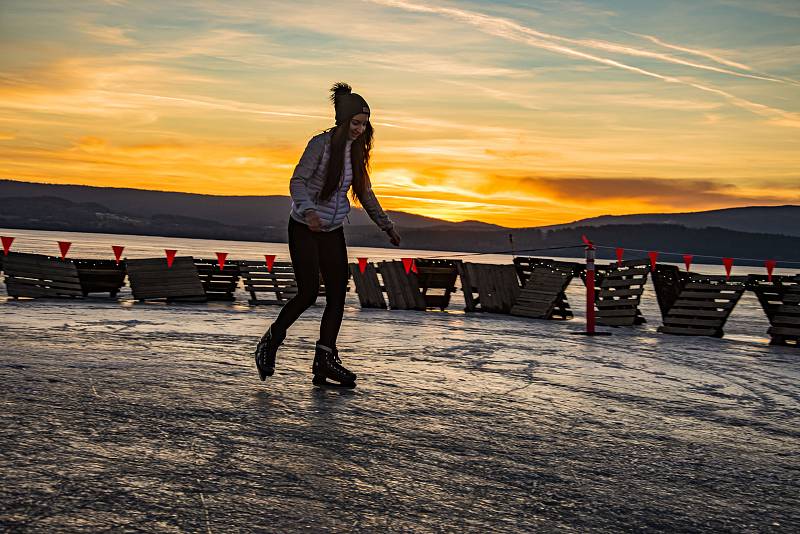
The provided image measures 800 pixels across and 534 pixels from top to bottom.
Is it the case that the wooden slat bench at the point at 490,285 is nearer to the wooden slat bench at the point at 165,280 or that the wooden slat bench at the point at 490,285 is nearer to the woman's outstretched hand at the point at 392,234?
the wooden slat bench at the point at 165,280

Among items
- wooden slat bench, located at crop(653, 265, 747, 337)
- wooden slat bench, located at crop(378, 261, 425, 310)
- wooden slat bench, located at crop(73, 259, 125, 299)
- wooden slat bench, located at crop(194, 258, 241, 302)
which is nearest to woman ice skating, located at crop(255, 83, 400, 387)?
wooden slat bench, located at crop(653, 265, 747, 337)

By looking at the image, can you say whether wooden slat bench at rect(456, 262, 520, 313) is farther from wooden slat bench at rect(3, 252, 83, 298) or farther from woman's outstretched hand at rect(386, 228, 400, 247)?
woman's outstretched hand at rect(386, 228, 400, 247)

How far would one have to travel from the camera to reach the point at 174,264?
739 inches

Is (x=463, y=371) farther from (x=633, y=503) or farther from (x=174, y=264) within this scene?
(x=174, y=264)

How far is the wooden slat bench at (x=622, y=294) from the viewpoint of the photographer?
1669 centimetres

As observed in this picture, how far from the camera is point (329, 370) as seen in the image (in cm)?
708

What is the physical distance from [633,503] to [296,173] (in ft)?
12.8

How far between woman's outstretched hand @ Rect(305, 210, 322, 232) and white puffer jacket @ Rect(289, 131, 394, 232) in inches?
4.7

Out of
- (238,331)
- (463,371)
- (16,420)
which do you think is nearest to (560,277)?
(238,331)

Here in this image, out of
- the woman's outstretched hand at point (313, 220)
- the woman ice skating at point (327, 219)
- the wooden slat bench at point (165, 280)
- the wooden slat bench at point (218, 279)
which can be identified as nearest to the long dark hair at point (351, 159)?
the woman ice skating at point (327, 219)

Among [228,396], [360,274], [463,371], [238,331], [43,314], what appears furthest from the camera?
[360,274]

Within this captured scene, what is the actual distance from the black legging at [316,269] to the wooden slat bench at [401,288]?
1204 cm

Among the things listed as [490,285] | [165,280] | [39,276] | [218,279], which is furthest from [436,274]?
[39,276]

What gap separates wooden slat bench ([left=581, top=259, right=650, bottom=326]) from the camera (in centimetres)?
1669
